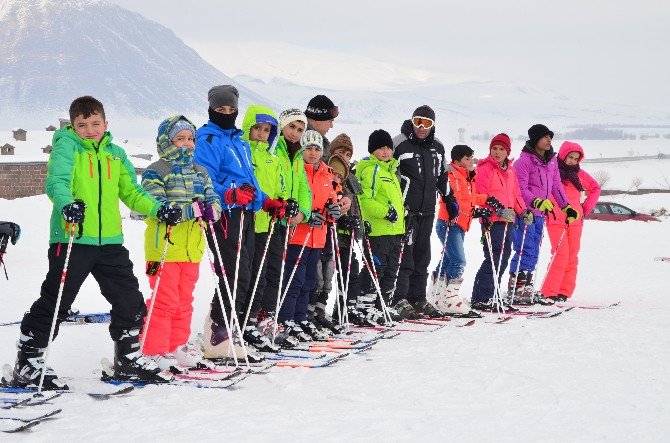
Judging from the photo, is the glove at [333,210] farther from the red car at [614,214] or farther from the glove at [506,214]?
the red car at [614,214]

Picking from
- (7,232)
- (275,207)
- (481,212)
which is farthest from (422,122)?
(7,232)

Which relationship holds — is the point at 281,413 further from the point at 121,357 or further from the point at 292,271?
the point at 292,271

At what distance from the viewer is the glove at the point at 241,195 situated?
6207 mm

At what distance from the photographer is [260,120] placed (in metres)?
6.82

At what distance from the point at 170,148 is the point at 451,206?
165 inches

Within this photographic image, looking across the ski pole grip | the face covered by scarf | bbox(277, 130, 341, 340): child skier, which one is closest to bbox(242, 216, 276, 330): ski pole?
bbox(277, 130, 341, 340): child skier

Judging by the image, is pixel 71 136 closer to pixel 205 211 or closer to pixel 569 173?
pixel 205 211

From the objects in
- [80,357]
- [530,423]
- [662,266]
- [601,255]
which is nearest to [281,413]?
[530,423]

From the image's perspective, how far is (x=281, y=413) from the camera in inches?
185

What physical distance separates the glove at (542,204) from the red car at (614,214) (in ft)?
68.2

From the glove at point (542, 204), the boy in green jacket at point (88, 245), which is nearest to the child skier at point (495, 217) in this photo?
the glove at point (542, 204)

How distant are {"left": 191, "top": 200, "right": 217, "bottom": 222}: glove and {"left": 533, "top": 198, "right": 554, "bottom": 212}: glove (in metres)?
5.45

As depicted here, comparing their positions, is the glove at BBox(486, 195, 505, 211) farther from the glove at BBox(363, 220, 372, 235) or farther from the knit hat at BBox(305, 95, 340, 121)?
the knit hat at BBox(305, 95, 340, 121)

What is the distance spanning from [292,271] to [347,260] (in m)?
1.28
